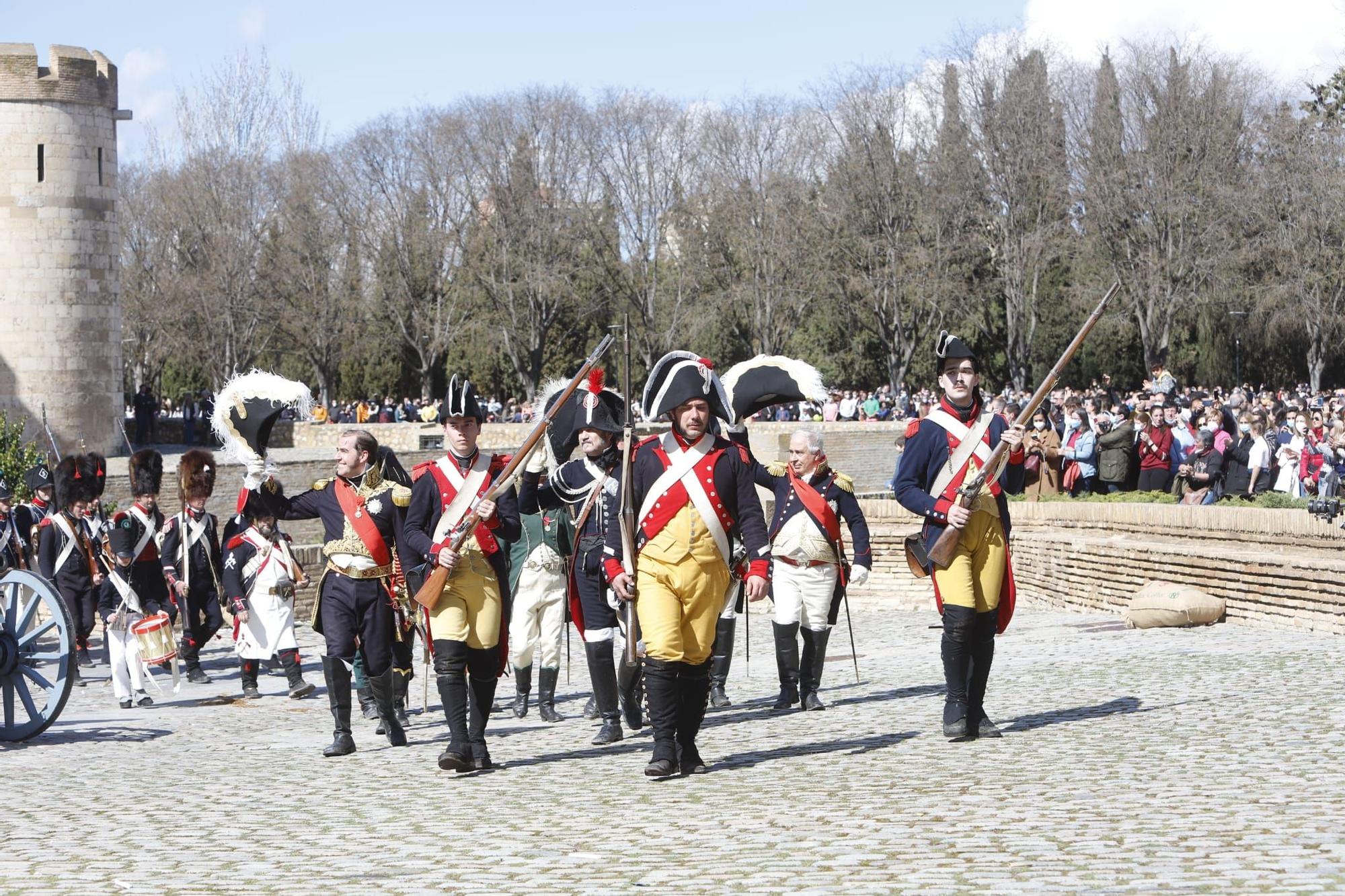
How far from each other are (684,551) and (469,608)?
1207 millimetres

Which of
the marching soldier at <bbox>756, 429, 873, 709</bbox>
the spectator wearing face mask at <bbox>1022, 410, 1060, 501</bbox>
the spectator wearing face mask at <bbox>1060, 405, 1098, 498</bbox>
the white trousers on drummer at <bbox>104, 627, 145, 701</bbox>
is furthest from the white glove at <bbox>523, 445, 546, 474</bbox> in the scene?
the spectator wearing face mask at <bbox>1060, 405, 1098, 498</bbox>

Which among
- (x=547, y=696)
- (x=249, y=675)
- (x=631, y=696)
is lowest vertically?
(x=249, y=675)

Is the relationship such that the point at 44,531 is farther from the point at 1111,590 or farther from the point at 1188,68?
the point at 1188,68

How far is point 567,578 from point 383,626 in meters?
1.31

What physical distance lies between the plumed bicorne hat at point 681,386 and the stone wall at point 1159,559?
20.5 ft

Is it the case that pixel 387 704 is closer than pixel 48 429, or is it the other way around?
pixel 387 704

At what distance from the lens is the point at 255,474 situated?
33.4ft

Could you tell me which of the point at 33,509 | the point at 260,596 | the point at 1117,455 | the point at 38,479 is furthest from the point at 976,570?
the point at 1117,455

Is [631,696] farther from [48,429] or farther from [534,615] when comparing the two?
[48,429]

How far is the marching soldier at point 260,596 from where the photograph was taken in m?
13.1

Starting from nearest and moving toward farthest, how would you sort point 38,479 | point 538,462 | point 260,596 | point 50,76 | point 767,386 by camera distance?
point 538,462 < point 767,386 < point 260,596 < point 38,479 < point 50,76

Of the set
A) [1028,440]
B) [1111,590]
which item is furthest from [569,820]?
[1028,440]

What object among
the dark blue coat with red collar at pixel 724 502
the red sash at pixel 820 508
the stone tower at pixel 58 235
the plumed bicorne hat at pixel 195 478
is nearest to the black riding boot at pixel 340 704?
the dark blue coat with red collar at pixel 724 502

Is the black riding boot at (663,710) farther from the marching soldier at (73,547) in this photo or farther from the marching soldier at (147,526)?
the marching soldier at (73,547)
